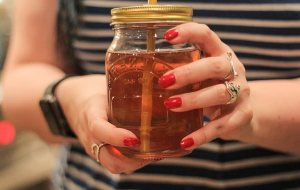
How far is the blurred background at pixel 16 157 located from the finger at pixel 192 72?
1.53m

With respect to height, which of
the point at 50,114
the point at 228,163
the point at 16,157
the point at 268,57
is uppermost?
the point at 268,57

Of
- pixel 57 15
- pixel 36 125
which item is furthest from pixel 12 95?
pixel 57 15

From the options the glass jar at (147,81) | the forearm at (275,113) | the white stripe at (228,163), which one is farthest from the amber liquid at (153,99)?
the white stripe at (228,163)

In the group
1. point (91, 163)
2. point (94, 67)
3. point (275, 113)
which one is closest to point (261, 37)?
point (275, 113)

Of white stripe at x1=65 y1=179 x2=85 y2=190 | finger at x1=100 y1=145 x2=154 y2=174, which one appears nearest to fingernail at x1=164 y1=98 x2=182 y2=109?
finger at x1=100 y1=145 x2=154 y2=174

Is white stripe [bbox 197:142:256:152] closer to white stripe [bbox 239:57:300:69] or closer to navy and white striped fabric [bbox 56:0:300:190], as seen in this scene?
navy and white striped fabric [bbox 56:0:300:190]

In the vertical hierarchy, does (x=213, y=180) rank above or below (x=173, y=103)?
below

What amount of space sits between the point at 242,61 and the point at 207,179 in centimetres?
28

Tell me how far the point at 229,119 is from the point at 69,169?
0.55m

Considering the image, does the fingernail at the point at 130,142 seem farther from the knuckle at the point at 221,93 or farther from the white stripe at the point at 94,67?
the white stripe at the point at 94,67

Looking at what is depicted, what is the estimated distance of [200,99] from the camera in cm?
45

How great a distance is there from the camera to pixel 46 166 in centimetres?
201

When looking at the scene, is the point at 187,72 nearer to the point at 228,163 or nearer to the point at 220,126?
the point at 220,126

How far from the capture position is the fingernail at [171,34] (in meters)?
0.45
